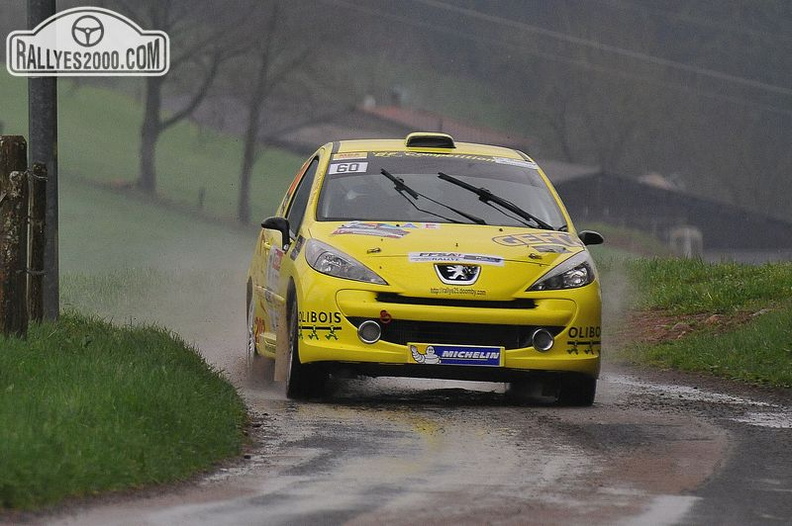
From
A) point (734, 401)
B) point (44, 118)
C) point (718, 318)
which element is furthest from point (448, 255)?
point (718, 318)

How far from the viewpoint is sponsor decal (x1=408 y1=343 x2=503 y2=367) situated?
386 inches

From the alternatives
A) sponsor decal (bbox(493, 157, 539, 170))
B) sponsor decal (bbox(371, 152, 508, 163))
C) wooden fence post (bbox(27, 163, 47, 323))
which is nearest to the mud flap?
sponsor decal (bbox(371, 152, 508, 163))

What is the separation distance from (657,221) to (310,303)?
255 feet

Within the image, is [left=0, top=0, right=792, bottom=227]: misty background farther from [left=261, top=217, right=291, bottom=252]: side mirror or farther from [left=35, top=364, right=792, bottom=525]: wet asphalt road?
[left=35, top=364, right=792, bottom=525]: wet asphalt road

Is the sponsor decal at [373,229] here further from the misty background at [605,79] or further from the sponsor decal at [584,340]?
the misty background at [605,79]

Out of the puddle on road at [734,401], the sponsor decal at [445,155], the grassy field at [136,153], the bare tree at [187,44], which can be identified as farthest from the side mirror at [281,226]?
the bare tree at [187,44]

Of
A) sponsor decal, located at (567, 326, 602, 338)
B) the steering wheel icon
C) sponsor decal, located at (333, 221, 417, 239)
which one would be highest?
the steering wheel icon

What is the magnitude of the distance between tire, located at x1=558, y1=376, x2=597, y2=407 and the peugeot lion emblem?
930 mm

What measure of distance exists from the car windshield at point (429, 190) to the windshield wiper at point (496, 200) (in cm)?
2

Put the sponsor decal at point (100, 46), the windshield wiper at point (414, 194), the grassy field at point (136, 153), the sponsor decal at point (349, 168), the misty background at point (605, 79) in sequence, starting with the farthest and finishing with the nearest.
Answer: the misty background at point (605, 79) < the grassy field at point (136, 153) < the sponsor decal at point (100, 46) < the sponsor decal at point (349, 168) < the windshield wiper at point (414, 194)

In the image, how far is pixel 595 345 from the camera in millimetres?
10242

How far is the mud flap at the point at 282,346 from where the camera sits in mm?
10594

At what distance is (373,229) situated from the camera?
10.4 meters

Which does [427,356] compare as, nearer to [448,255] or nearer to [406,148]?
[448,255]
